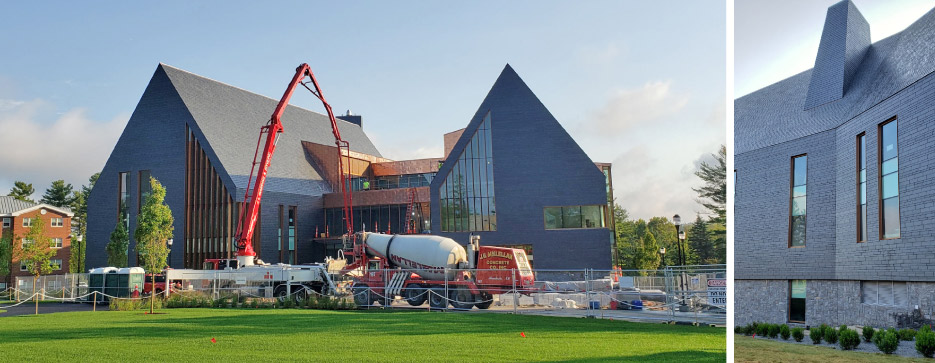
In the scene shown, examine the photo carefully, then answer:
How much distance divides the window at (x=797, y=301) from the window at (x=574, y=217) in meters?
13.7

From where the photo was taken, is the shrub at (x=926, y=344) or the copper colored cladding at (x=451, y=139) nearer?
the shrub at (x=926, y=344)

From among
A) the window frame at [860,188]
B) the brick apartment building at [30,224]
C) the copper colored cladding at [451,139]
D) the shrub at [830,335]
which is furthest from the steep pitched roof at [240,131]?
the shrub at [830,335]

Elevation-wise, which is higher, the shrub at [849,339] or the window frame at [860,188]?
the window frame at [860,188]

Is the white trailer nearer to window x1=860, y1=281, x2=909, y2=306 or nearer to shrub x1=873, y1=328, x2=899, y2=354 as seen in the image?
window x1=860, y1=281, x2=909, y2=306

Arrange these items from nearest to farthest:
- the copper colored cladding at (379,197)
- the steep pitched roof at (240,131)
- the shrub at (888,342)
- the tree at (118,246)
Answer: the shrub at (888,342) < the tree at (118,246) < the steep pitched roof at (240,131) < the copper colored cladding at (379,197)

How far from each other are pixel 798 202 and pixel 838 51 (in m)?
6.01

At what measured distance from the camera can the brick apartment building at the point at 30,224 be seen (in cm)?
5169

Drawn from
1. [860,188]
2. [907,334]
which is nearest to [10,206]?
[860,188]

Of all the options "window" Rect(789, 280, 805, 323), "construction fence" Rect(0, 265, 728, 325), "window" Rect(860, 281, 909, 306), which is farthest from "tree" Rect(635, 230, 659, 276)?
"window" Rect(860, 281, 909, 306)

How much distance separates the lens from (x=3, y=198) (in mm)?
55781

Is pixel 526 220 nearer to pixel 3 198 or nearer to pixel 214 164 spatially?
pixel 214 164

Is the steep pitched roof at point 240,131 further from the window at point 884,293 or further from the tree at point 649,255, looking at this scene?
the window at point 884,293

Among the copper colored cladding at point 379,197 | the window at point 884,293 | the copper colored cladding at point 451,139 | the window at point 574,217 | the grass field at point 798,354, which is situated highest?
the copper colored cladding at point 451,139

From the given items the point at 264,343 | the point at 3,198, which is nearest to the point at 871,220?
the point at 264,343
